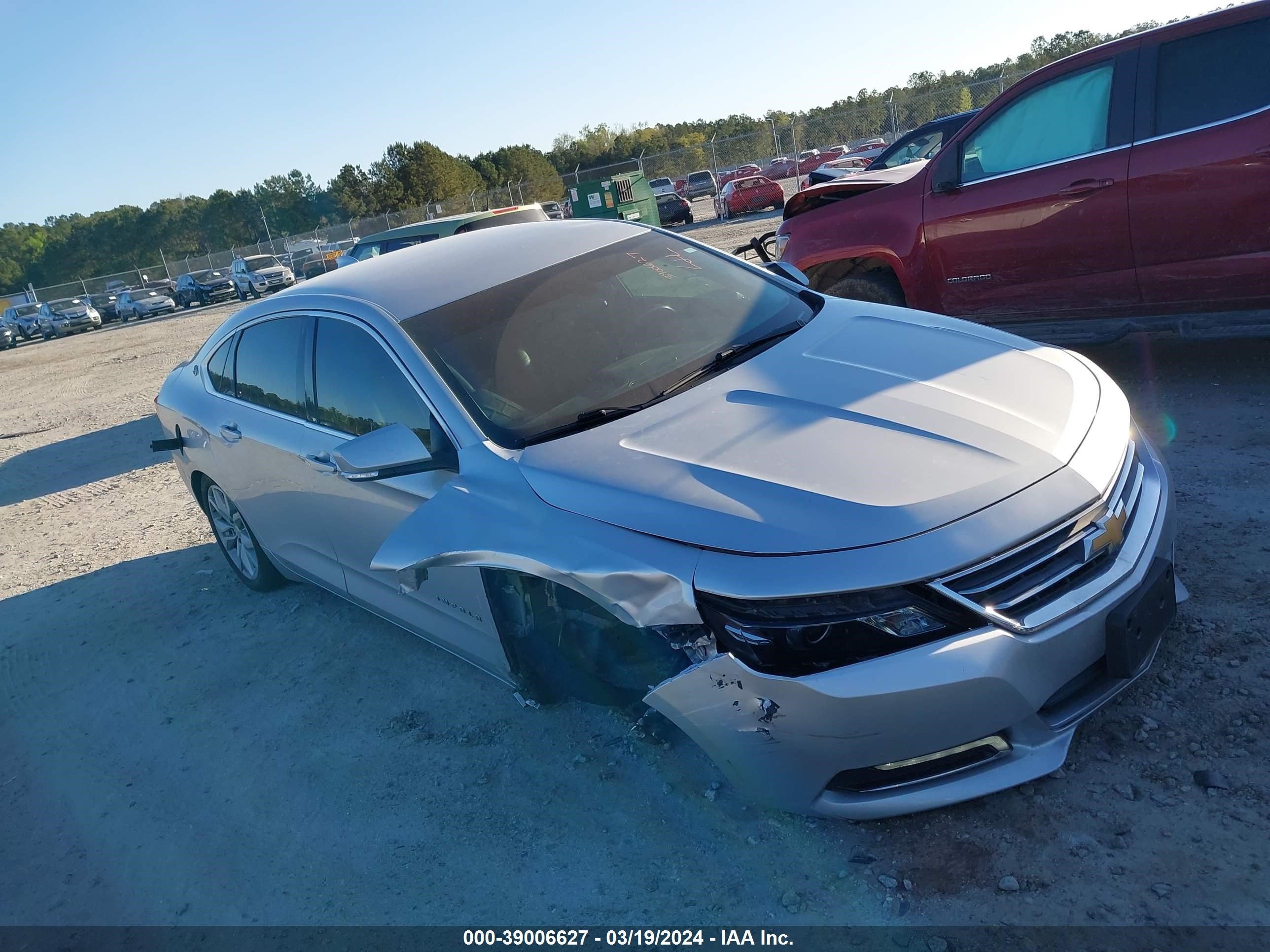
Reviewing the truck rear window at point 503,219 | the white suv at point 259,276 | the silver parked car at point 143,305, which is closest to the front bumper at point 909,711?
Result: the truck rear window at point 503,219

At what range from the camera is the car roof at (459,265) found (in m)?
3.69

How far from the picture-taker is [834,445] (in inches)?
103

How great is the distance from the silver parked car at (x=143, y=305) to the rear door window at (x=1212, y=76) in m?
42.1

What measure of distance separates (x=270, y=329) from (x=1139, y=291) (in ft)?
14.7

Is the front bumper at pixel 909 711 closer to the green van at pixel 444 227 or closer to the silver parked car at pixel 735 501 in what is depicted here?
the silver parked car at pixel 735 501

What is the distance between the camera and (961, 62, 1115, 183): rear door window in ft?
16.8

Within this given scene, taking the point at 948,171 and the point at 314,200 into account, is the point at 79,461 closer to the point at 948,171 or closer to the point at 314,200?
the point at 948,171

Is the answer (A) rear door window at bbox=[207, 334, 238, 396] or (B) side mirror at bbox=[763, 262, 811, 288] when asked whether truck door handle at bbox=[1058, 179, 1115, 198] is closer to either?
(B) side mirror at bbox=[763, 262, 811, 288]

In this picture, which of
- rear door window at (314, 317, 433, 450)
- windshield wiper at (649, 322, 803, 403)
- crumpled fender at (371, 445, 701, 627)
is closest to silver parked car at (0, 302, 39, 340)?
rear door window at (314, 317, 433, 450)

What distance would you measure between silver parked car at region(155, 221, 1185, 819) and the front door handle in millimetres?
20

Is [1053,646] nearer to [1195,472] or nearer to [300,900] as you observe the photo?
[300,900]

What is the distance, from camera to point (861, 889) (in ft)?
7.91

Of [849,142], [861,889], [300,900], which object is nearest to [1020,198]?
[861,889]

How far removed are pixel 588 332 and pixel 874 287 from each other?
339 cm
